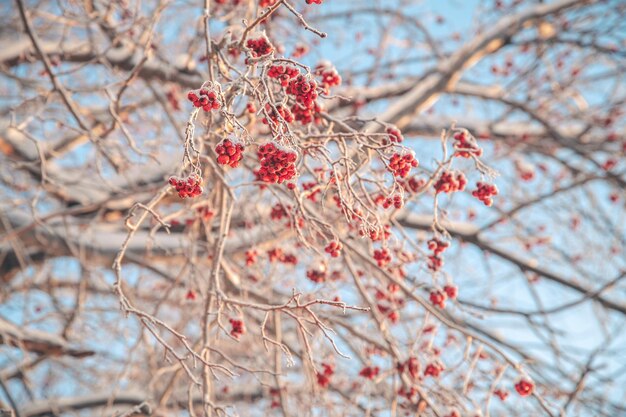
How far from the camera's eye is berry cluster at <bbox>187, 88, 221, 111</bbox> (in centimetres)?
153

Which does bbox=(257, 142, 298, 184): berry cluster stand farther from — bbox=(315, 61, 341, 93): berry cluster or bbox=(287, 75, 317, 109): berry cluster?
bbox=(315, 61, 341, 93): berry cluster

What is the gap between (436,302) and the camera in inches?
97.1

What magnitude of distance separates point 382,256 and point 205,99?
1186 millimetres

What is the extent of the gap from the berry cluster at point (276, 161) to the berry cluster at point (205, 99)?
18 centimetres

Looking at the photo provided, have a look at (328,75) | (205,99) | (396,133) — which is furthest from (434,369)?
(205,99)

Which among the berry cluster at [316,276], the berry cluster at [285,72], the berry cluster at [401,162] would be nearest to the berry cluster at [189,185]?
the berry cluster at [285,72]

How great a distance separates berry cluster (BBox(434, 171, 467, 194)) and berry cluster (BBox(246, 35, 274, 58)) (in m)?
0.85

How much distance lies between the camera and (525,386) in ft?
7.50

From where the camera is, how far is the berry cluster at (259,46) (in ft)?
5.95

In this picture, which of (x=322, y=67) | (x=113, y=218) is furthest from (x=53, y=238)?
(x=322, y=67)

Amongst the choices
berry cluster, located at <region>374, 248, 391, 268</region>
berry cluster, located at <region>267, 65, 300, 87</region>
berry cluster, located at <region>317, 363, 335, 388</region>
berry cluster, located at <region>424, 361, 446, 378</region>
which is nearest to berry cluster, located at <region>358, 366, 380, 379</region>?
berry cluster, located at <region>317, 363, 335, 388</region>

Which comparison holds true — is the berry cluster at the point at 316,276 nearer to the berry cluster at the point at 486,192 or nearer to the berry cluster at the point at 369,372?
the berry cluster at the point at 369,372

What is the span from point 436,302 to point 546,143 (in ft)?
12.9

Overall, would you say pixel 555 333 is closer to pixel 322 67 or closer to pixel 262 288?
pixel 262 288
